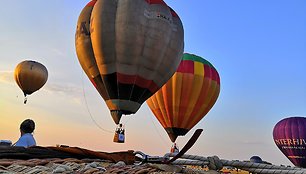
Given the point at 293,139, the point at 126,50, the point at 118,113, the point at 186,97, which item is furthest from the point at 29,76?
the point at 293,139

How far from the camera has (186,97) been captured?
820 inches

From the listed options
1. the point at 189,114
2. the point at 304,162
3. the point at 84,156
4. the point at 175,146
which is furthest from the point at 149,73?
the point at 304,162

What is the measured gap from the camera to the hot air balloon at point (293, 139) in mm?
26330

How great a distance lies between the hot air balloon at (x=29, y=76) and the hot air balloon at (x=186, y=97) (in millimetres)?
9561

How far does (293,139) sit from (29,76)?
816 inches

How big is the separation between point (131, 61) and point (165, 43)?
180 centimetres

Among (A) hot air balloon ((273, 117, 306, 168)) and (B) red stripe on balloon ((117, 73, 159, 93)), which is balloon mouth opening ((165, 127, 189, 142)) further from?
(A) hot air balloon ((273, 117, 306, 168))

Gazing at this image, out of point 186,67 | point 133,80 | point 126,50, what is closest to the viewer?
point 126,50

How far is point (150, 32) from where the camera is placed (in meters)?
15.4

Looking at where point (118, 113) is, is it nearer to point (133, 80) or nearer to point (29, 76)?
point (133, 80)

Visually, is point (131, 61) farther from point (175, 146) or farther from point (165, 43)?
point (175, 146)

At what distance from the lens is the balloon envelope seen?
26297mm

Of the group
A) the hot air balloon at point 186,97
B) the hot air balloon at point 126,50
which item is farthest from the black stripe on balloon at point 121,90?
the hot air balloon at point 186,97

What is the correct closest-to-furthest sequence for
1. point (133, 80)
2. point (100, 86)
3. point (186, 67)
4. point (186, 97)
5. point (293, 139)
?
point (133, 80)
point (100, 86)
point (186, 97)
point (186, 67)
point (293, 139)
